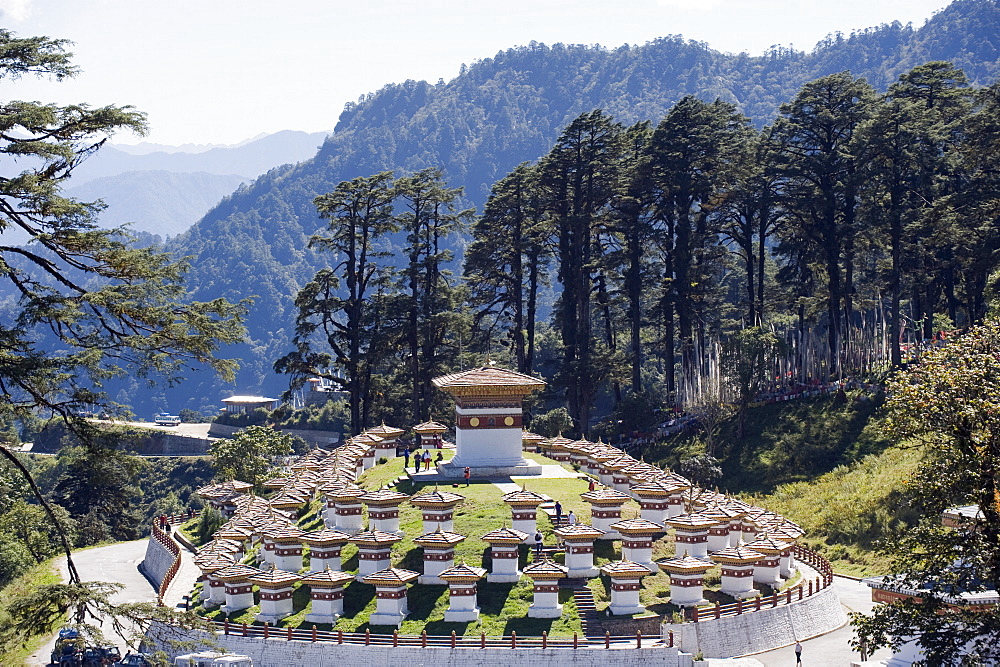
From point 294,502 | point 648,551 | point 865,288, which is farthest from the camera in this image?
point 865,288

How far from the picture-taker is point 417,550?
30578 millimetres

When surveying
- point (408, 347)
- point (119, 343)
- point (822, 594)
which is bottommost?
point (822, 594)

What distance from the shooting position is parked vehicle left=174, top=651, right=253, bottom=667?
2531 cm

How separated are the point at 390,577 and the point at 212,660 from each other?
4.80 meters

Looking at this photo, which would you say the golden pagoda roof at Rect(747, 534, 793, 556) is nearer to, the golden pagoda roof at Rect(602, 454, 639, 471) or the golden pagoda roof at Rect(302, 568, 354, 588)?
the golden pagoda roof at Rect(602, 454, 639, 471)

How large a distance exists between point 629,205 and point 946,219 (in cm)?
1690

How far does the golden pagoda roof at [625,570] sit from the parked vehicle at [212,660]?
945 centimetres

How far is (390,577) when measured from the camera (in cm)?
2720

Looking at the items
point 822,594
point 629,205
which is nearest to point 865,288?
point 629,205

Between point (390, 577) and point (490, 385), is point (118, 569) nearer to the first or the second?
point (490, 385)

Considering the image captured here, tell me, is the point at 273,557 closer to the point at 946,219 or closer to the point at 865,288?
the point at 946,219

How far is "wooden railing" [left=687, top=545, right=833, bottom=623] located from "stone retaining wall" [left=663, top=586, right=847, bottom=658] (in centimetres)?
17

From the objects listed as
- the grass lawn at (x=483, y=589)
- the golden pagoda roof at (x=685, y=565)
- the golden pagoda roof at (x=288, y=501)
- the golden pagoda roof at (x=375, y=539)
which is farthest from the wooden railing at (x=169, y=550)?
the golden pagoda roof at (x=685, y=565)

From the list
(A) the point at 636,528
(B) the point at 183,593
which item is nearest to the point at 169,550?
(B) the point at 183,593
